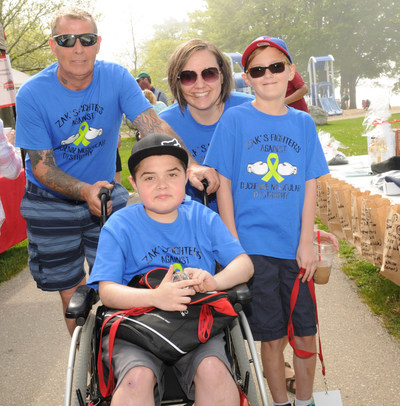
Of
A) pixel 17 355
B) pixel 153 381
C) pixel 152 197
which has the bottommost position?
pixel 17 355

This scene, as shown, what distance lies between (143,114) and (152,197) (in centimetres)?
94

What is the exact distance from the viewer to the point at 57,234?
3248 mm

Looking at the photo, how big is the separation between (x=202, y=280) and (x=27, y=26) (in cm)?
2350

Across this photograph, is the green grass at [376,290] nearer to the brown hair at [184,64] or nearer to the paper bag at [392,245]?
the paper bag at [392,245]

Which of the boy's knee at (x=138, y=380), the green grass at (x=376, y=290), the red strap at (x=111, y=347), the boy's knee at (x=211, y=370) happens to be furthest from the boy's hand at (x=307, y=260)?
the green grass at (x=376, y=290)

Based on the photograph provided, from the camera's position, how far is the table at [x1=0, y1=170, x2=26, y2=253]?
21.2 ft

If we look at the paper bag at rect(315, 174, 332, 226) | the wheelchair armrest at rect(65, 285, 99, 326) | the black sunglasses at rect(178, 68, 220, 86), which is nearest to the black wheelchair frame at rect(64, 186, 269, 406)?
the wheelchair armrest at rect(65, 285, 99, 326)

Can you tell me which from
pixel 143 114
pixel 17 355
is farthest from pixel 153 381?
pixel 17 355

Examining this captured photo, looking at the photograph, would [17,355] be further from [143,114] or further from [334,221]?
[334,221]

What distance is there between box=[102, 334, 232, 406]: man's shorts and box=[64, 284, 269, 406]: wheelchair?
9cm

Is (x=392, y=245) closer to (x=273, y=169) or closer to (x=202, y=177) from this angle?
(x=273, y=169)

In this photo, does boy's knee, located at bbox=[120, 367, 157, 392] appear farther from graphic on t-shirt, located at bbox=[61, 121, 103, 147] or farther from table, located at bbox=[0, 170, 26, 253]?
table, located at bbox=[0, 170, 26, 253]

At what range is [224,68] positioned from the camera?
3111 mm

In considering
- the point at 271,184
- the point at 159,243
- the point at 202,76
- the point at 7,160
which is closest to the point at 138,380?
the point at 159,243
